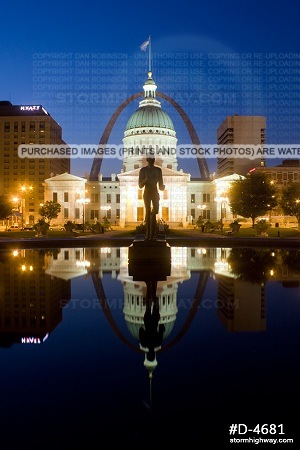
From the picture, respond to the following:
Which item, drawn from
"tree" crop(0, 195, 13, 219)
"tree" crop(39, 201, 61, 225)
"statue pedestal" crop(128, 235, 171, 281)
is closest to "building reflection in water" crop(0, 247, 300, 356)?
"statue pedestal" crop(128, 235, 171, 281)

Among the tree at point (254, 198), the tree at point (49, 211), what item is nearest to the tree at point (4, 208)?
the tree at point (49, 211)

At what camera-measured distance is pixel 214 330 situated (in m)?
9.95

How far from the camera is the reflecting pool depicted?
228 inches

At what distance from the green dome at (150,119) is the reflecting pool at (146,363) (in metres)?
106

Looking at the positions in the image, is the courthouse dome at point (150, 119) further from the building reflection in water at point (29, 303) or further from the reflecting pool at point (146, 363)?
the reflecting pool at point (146, 363)

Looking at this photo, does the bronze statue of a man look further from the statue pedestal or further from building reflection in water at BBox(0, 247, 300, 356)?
building reflection in water at BBox(0, 247, 300, 356)

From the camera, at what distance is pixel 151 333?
967 cm

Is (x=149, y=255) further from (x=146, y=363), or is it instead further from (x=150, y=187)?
(x=146, y=363)

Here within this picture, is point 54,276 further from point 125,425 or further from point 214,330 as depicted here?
point 125,425

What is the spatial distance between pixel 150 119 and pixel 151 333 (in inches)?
4414

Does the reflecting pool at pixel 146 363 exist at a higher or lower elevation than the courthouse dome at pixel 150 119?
lower

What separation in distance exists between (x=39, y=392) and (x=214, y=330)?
4401 millimetres

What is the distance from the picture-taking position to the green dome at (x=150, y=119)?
118 m

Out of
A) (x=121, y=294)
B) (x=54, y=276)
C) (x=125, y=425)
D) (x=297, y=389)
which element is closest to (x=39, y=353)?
(x=125, y=425)
